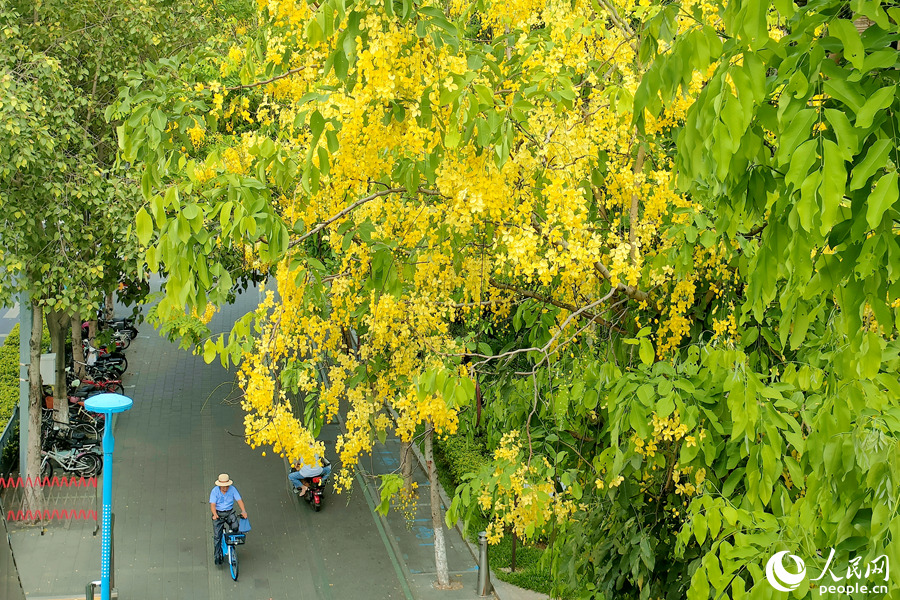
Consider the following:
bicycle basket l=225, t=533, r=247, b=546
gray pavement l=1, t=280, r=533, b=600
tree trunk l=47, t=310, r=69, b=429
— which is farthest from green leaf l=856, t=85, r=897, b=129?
tree trunk l=47, t=310, r=69, b=429

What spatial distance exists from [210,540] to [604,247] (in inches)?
352

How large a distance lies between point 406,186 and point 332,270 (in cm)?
538

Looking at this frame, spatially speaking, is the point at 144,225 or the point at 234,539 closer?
the point at 144,225

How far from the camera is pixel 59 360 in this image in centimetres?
1588

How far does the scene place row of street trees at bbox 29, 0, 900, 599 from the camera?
9.73 ft

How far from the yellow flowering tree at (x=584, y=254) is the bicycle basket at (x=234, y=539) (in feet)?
15.5

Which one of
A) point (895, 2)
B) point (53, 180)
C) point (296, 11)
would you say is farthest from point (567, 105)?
point (53, 180)

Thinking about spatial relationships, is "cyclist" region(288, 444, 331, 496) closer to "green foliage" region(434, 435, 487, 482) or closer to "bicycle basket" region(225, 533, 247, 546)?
"green foliage" region(434, 435, 487, 482)

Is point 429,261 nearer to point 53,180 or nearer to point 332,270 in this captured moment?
point 332,270

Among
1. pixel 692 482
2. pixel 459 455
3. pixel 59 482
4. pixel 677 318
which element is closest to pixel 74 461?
pixel 59 482

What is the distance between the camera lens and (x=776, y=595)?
3.29 m

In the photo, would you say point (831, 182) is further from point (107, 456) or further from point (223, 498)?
point (223, 498)

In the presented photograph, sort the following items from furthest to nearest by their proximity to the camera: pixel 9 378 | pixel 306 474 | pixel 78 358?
pixel 78 358 → pixel 9 378 → pixel 306 474

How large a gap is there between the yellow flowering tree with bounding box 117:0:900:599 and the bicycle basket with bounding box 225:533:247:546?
4.72 metres
